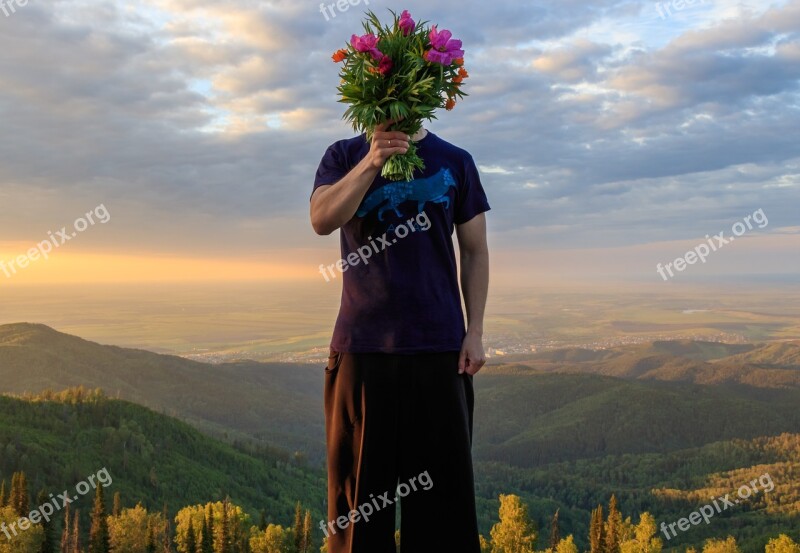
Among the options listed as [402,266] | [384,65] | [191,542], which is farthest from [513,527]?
[191,542]

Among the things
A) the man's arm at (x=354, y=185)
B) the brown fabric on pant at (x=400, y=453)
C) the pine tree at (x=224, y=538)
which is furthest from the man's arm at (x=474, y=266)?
the pine tree at (x=224, y=538)

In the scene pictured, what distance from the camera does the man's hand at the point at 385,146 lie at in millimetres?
4316

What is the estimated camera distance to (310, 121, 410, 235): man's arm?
4.34m

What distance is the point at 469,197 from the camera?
16.7ft

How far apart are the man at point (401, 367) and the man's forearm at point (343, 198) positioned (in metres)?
0.02

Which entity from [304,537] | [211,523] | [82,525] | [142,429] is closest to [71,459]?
[142,429]

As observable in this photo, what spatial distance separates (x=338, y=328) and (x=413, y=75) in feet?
6.07

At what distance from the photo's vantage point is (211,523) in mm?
67812

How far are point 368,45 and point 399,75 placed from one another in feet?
0.93

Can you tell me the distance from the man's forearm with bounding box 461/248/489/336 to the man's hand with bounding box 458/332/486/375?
0.95 ft

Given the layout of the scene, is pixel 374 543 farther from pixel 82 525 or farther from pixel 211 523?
pixel 82 525

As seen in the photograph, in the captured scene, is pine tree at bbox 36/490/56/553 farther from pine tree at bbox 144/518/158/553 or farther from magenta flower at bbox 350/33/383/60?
magenta flower at bbox 350/33/383/60

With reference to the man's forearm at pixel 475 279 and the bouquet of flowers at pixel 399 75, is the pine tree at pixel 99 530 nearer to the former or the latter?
the man's forearm at pixel 475 279

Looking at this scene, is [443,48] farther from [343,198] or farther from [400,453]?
[400,453]
